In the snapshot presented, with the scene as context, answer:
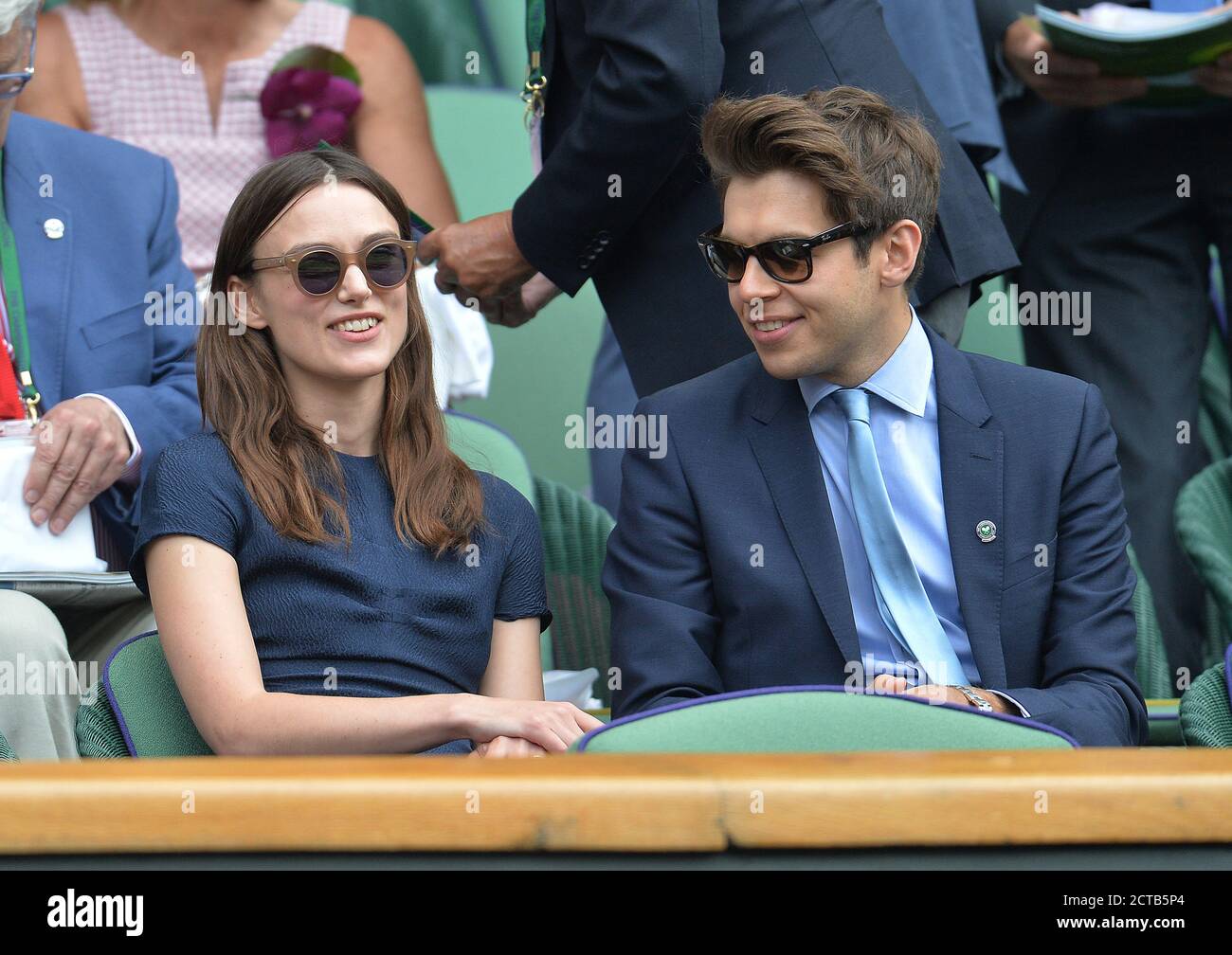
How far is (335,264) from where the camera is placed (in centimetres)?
225

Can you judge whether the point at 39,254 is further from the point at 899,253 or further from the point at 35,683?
the point at 899,253

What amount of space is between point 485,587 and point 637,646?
0.27m

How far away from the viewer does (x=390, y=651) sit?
217 cm

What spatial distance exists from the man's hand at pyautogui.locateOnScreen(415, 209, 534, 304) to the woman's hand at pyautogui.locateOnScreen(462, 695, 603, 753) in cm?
95

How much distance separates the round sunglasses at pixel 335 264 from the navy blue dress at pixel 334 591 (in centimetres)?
25

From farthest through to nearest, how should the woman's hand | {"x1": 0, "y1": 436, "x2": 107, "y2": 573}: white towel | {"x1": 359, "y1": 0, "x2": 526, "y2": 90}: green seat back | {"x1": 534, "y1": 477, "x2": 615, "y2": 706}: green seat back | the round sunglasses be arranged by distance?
1. {"x1": 359, "y1": 0, "x2": 526, "y2": 90}: green seat back
2. {"x1": 534, "y1": 477, "x2": 615, "y2": 706}: green seat back
3. {"x1": 0, "y1": 436, "x2": 107, "y2": 573}: white towel
4. the round sunglasses
5. the woman's hand

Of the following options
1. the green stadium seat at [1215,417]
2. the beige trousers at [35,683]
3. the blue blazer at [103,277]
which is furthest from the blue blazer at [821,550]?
the green stadium seat at [1215,417]

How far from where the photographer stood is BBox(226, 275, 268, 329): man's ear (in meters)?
2.33

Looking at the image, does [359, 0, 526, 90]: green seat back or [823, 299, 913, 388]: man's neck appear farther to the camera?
[359, 0, 526, 90]: green seat back

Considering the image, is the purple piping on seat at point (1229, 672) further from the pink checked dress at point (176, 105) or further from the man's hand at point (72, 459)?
the pink checked dress at point (176, 105)

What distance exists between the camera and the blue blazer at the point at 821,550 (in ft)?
7.02

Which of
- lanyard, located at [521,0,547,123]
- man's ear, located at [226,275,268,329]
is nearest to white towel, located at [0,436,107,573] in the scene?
man's ear, located at [226,275,268,329]

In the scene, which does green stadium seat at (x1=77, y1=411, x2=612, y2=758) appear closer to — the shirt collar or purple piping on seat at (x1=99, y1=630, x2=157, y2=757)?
the shirt collar
